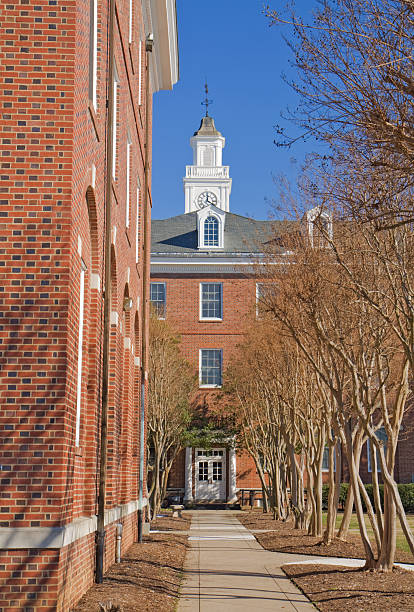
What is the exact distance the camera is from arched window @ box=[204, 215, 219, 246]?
42844 millimetres

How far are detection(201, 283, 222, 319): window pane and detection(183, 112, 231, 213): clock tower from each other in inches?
1197

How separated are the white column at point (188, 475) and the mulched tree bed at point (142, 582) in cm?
2159

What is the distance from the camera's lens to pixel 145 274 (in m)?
21.9

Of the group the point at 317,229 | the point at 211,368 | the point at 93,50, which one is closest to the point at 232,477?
the point at 211,368

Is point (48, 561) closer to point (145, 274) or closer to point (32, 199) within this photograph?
point (32, 199)

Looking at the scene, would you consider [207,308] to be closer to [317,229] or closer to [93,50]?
[317,229]

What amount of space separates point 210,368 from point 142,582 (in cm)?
2964

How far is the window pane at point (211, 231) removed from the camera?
4284cm

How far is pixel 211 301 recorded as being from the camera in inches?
1662

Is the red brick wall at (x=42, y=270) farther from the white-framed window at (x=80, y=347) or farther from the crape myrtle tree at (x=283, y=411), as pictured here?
the crape myrtle tree at (x=283, y=411)

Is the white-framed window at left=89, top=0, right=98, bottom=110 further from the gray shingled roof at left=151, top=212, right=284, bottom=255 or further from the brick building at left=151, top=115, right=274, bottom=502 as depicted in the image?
the gray shingled roof at left=151, top=212, right=284, bottom=255

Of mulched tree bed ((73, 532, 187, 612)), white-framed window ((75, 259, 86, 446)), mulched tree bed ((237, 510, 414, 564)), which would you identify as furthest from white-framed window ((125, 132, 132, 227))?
mulched tree bed ((237, 510, 414, 564))

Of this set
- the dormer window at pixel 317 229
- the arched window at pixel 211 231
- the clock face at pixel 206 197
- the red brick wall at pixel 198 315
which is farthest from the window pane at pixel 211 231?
the clock face at pixel 206 197

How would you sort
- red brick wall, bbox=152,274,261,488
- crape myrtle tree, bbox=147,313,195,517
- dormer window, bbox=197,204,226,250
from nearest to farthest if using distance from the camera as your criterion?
crape myrtle tree, bbox=147,313,195,517
red brick wall, bbox=152,274,261,488
dormer window, bbox=197,204,226,250
